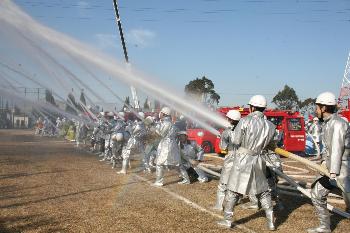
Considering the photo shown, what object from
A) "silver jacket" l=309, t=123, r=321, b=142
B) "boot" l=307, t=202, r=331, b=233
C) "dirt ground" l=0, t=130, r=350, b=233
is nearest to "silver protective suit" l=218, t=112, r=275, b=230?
"dirt ground" l=0, t=130, r=350, b=233

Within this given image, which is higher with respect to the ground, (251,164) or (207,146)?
(251,164)

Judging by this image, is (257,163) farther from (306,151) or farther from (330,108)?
(306,151)

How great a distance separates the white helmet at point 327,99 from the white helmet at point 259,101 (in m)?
1.03

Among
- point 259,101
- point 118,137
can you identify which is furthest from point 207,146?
point 259,101

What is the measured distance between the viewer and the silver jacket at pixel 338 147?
6410 mm

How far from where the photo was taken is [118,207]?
8500 millimetres

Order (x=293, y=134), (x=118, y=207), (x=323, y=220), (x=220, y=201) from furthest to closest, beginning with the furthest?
1. (x=293, y=134)
2. (x=220, y=201)
3. (x=118, y=207)
4. (x=323, y=220)

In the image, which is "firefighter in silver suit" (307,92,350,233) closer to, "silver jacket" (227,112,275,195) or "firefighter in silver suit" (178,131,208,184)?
"silver jacket" (227,112,275,195)

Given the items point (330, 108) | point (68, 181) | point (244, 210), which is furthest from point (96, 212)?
point (330, 108)

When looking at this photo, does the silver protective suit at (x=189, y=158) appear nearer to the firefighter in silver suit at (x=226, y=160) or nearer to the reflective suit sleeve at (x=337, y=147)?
the firefighter in silver suit at (x=226, y=160)

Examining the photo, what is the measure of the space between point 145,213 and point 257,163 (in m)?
2.63

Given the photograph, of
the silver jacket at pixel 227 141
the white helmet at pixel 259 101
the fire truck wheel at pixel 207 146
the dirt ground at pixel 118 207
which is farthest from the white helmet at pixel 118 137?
the white helmet at pixel 259 101

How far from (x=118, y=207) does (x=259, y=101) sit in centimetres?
387

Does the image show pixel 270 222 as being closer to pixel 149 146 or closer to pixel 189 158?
pixel 189 158
